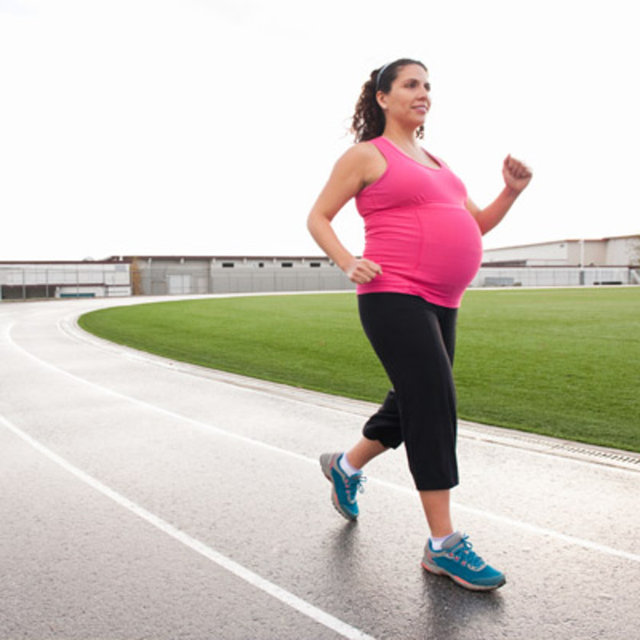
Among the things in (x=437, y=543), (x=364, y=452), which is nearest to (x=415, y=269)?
(x=364, y=452)

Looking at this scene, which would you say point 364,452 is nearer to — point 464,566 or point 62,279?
point 464,566

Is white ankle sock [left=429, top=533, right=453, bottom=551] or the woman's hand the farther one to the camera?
white ankle sock [left=429, top=533, right=453, bottom=551]

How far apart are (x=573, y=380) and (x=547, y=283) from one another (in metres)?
84.0

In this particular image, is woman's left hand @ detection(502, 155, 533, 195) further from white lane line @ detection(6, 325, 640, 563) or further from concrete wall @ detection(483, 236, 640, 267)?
concrete wall @ detection(483, 236, 640, 267)

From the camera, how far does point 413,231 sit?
9.94 feet

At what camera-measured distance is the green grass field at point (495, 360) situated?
6.86m

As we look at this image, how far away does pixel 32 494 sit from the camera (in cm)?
448

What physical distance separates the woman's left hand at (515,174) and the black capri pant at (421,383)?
2.92 feet

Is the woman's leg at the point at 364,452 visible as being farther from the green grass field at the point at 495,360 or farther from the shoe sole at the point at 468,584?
the green grass field at the point at 495,360

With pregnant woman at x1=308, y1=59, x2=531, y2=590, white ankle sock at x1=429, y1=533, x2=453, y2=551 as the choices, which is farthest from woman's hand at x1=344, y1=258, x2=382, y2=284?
white ankle sock at x1=429, y1=533, x2=453, y2=551

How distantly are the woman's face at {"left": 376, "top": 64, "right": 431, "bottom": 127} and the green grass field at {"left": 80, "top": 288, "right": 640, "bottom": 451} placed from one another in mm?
3677

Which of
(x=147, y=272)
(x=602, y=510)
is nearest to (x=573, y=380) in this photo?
(x=602, y=510)

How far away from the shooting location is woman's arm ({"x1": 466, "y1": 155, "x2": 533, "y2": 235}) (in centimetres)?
340

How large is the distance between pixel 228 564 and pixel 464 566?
3.77 feet
